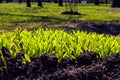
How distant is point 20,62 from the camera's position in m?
6.16

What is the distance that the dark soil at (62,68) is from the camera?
5.72 meters

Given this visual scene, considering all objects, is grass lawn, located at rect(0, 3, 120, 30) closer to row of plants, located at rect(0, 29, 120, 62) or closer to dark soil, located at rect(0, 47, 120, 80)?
row of plants, located at rect(0, 29, 120, 62)

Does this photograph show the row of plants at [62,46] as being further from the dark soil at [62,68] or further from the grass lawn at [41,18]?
the grass lawn at [41,18]

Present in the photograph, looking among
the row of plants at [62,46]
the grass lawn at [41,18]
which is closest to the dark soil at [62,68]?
the row of plants at [62,46]

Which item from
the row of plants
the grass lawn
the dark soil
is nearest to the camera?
the dark soil

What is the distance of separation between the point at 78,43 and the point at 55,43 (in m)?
0.50

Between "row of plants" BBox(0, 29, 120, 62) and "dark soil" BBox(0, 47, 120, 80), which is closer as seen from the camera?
"dark soil" BBox(0, 47, 120, 80)

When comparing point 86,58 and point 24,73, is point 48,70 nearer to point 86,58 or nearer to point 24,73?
point 24,73

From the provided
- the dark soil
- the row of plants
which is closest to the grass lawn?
the row of plants

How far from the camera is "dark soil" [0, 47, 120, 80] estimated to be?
5.72m

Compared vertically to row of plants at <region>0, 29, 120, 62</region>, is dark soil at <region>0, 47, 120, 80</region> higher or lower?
lower

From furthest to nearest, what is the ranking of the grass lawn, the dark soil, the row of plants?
the grass lawn → the row of plants → the dark soil

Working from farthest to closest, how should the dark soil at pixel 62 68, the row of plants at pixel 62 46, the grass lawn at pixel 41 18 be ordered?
the grass lawn at pixel 41 18
the row of plants at pixel 62 46
the dark soil at pixel 62 68

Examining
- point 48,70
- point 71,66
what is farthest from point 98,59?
point 48,70
